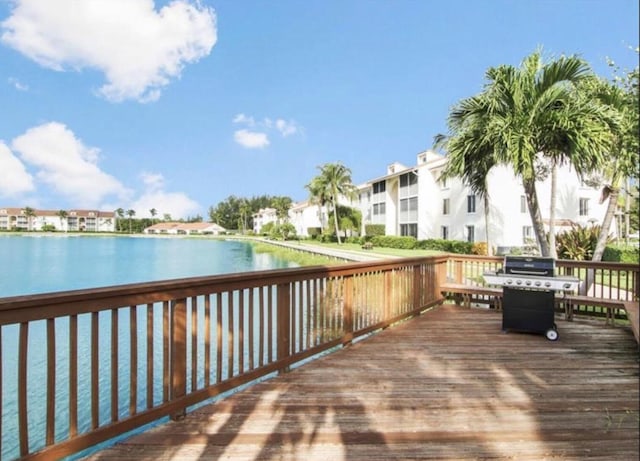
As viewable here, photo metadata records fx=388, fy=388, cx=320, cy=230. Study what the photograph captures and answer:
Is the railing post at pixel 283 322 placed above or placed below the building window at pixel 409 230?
below

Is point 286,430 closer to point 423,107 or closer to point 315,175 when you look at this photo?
point 423,107

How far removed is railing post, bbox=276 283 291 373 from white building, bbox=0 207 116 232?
102769 millimetres

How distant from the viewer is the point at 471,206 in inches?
923

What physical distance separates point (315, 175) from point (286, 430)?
37.7 m

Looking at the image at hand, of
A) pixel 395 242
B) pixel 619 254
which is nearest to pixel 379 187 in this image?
pixel 395 242

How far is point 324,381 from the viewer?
323 cm

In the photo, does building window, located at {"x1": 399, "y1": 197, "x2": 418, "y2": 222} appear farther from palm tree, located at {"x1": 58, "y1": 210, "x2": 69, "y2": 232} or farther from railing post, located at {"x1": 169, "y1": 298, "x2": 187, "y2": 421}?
palm tree, located at {"x1": 58, "y1": 210, "x2": 69, "y2": 232}

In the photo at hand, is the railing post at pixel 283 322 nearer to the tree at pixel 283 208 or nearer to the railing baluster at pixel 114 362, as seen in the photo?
the railing baluster at pixel 114 362

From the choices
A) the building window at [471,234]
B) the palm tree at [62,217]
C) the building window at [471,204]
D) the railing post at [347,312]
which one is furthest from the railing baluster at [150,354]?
the palm tree at [62,217]

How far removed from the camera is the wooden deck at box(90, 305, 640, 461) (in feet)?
7.18

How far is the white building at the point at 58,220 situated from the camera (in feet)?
297

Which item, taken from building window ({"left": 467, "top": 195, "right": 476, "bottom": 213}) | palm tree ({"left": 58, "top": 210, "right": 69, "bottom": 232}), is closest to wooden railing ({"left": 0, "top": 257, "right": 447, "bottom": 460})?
building window ({"left": 467, "top": 195, "right": 476, "bottom": 213})

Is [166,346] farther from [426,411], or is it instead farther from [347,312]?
[347,312]

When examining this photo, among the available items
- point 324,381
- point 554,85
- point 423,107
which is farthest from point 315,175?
point 324,381
